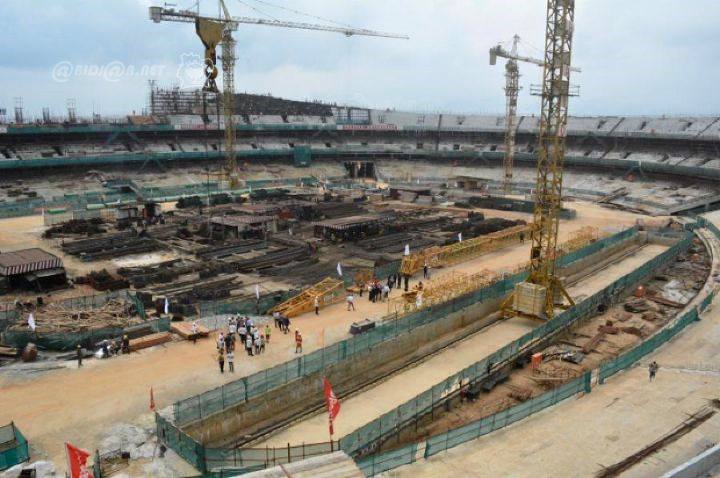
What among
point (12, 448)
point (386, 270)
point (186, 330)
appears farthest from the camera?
point (386, 270)

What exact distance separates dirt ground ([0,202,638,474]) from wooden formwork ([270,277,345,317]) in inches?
48.8

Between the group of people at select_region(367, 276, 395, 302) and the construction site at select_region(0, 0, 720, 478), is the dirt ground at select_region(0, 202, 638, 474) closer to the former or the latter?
the construction site at select_region(0, 0, 720, 478)

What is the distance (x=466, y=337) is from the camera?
94.2 feet

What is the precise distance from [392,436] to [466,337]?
34.7ft

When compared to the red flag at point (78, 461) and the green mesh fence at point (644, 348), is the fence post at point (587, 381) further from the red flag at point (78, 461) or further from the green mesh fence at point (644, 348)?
the red flag at point (78, 461)

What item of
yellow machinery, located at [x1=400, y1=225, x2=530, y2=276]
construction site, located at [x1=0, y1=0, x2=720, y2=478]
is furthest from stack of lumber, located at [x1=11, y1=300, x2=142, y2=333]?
yellow machinery, located at [x1=400, y1=225, x2=530, y2=276]

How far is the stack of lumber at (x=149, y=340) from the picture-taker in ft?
76.9

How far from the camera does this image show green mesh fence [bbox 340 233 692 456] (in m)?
17.6

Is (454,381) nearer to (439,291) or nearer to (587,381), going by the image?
(587,381)

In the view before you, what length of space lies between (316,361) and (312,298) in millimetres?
7939

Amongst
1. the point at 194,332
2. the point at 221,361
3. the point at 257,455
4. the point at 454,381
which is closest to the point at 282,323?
the point at 194,332

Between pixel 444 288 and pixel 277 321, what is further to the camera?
pixel 444 288

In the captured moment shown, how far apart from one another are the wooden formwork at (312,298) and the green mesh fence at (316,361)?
496 cm

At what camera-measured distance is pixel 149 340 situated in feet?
78.3
